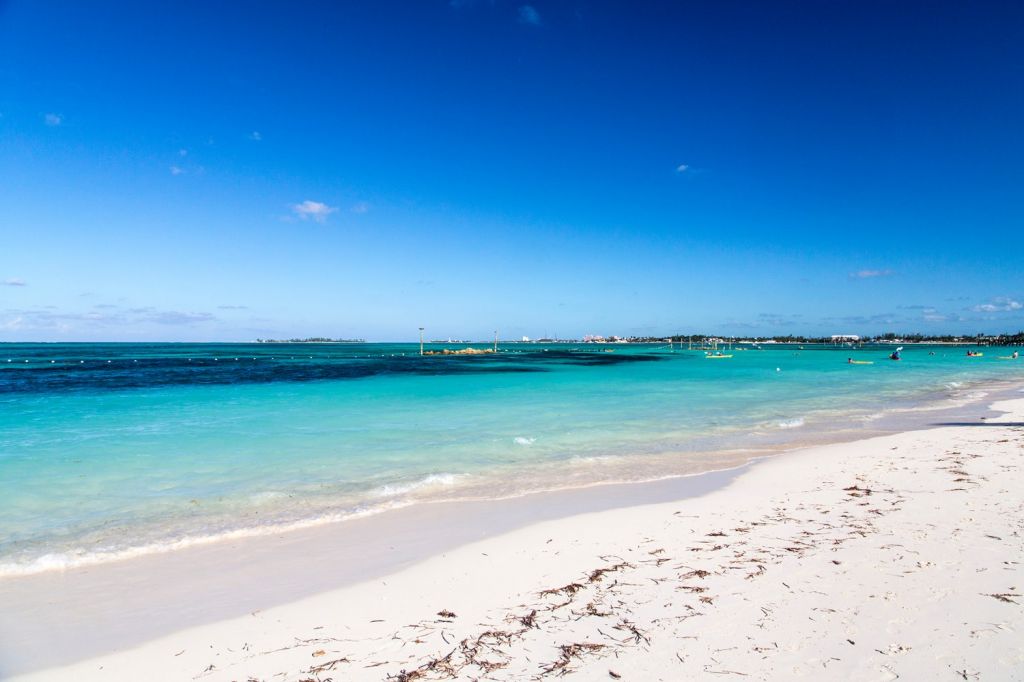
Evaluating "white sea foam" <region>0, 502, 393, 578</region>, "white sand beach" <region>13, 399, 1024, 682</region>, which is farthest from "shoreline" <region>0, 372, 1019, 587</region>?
"white sand beach" <region>13, 399, 1024, 682</region>

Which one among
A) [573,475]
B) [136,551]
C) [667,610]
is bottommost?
[573,475]

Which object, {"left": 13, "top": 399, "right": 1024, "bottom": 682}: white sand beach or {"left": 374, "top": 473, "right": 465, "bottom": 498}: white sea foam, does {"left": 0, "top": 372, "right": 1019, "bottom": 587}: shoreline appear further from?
{"left": 13, "top": 399, "right": 1024, "bottom": 682}: white sand beach

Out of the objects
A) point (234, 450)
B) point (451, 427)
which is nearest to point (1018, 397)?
point (451, 427)

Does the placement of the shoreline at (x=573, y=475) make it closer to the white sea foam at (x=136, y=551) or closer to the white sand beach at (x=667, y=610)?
the white sea foam at (x=136, y=551)

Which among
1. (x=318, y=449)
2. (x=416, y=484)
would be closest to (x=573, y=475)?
(x=416, y=484)

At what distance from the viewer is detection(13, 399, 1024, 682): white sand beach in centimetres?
347

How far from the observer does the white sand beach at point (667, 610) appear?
3.47 metres

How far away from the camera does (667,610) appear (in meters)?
4.16

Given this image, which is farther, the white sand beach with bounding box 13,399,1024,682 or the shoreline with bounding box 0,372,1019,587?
the shoreline with bounding box 0,372,1019,587

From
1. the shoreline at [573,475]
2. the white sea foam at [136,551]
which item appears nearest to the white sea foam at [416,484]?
the shoreline at [573,475]

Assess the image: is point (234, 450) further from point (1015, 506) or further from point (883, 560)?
point (1015, 506)

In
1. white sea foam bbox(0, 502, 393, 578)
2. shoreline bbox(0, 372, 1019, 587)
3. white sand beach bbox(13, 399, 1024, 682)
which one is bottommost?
shoreline bbox(0, 372, 1019, 587)

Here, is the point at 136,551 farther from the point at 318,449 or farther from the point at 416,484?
the point at 318,449

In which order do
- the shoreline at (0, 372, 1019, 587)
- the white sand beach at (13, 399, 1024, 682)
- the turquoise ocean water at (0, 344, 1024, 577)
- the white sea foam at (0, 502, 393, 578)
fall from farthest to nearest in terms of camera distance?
the turquoise ocean water at (0, 344, 1024, 577) < the shoreline at (0, 372, 1019, 587) < the white sea foam at (0, 502, 393, 578) < the white sand beach at (13, 399, 1024, 682)
